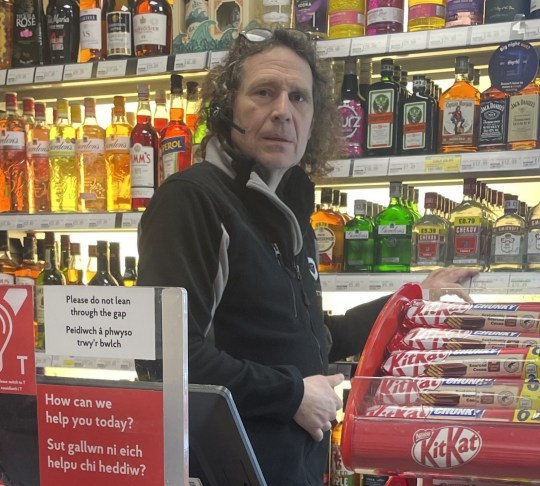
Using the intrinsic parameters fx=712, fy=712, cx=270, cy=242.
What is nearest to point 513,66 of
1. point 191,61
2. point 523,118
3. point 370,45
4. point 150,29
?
point 523,118

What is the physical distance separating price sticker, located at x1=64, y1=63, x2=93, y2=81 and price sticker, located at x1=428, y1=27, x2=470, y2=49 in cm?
122

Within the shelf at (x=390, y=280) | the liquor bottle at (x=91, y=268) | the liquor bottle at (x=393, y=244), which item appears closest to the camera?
the shelf at (x=390, y=280)

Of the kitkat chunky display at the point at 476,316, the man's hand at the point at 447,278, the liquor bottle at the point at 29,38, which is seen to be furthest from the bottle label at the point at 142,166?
the kitkat chunky display at the point at 476,316

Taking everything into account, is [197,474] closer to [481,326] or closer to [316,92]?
[481,326]

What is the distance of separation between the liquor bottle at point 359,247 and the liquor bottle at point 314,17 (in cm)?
63

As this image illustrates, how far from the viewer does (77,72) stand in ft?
8.52

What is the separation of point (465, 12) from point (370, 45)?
0.99 ft

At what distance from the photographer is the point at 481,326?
3.10 feet

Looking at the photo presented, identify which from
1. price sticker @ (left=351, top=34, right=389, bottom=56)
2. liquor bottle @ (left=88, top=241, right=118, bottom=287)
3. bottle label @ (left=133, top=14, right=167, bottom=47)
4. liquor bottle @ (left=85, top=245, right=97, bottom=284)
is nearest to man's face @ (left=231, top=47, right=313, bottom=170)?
price sticker @ (left=351, top=34, right=389, bottom=56)

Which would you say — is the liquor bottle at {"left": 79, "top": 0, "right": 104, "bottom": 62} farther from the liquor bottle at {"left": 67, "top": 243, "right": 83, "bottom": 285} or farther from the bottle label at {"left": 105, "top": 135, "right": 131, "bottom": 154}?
the liquor bottle at {"left": 67, "top": 243, "right": 83, "bottom": 285}

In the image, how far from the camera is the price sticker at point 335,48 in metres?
2.24

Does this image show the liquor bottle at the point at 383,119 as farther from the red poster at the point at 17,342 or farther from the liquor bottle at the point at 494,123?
the red poster at the point at 17,342

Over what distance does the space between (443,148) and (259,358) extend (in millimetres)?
1090

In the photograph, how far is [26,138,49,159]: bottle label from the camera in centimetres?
278
